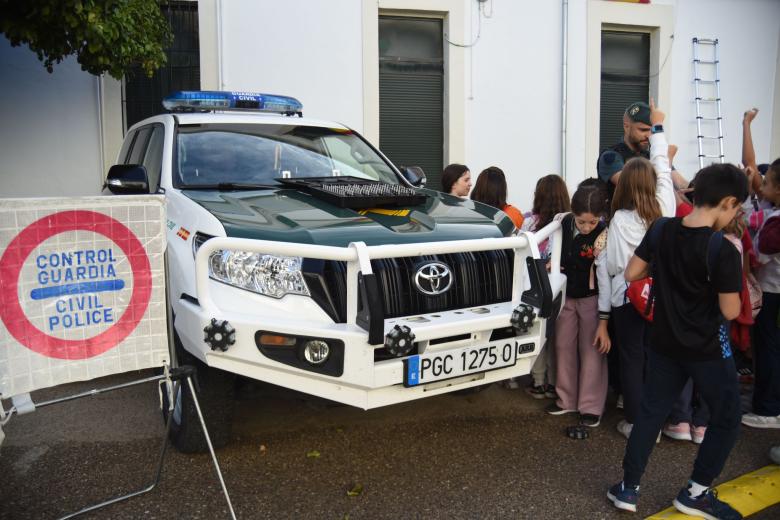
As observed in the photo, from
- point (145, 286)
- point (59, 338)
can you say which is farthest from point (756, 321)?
point (59, 338)

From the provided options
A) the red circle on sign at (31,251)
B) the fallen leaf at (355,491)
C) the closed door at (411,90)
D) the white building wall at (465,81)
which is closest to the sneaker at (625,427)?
the fallen leaf at (355,491)

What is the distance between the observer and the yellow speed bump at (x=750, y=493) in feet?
10.2

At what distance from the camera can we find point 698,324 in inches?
113

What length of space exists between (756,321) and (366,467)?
104 inches

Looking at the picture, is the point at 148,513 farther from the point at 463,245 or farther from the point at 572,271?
the point at 572,271

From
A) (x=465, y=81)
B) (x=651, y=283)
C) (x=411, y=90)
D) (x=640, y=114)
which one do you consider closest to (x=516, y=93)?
(x=465, y=81)

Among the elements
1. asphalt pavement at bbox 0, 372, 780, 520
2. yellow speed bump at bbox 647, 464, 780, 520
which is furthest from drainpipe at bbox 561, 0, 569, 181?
yellow speed bump at bbox 647, 464, 780, 520

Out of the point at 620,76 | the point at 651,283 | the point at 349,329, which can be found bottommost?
the point at 349,329

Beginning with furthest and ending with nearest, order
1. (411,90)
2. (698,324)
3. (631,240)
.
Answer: (411,90) → (631,240) → (698,324)

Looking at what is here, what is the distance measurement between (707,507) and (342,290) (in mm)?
1902

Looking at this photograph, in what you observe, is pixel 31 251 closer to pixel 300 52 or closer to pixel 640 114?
pixel 640 114

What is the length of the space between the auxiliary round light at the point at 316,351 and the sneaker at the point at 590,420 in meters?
1.94

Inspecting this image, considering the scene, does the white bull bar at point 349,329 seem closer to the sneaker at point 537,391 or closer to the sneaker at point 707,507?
the sneaker at point 707,507

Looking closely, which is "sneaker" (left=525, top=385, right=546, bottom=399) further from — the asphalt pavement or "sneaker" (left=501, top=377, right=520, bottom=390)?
"sneaker" (left=501, top=377, right=520, bottom=390)
